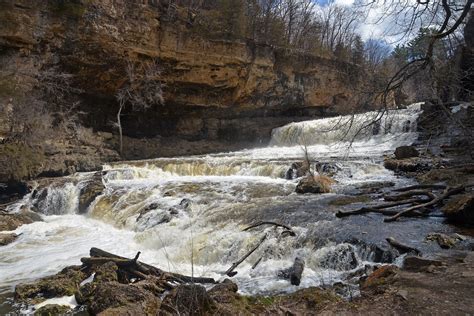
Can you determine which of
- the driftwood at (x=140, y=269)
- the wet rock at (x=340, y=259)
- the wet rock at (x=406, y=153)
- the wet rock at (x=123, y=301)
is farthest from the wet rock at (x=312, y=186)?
the wet rock at (x=123, y=301)

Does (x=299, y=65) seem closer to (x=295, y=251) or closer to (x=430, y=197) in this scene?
(x=430, y=197)

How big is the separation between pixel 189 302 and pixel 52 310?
2.36 meters

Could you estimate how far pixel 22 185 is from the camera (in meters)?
13.8

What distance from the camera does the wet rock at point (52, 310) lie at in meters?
5.06

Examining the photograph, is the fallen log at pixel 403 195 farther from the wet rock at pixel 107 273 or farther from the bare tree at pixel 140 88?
the bare tree at pixel 140 88

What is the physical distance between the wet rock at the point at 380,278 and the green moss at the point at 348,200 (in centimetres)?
420

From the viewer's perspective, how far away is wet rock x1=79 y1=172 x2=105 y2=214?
12.9m

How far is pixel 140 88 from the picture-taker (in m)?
22.5

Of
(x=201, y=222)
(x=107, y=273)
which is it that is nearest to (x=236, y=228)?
(x=201, y=222)

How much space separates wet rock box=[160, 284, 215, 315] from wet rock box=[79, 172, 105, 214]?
970cm

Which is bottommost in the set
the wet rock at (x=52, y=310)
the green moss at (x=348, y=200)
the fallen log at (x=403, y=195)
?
the wet rock at (x=52, y=310)

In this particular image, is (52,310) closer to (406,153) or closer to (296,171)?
(296,171)

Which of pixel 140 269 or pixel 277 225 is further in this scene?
pixel 277 225

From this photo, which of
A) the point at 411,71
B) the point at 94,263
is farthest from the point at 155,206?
the point at 411,71
